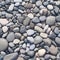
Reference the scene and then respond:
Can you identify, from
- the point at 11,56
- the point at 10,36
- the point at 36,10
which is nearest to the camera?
the point at 11,56

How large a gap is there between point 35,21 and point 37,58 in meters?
0.31

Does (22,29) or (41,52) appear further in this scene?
(22,29)

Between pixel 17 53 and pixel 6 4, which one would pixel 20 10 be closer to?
pixel 6 4

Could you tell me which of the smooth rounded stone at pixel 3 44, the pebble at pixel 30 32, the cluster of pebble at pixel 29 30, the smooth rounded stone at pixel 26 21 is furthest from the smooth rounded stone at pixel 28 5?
the smooth rounded stone at pixel 3 44

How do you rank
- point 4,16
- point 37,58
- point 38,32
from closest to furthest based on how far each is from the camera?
point 37,58 < point 38,32 < point 4,16

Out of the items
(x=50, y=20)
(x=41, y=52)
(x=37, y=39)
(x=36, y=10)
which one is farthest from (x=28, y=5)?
(x=41, y=52)

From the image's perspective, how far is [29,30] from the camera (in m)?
1.59

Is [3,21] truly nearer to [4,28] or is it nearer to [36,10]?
[4,28]

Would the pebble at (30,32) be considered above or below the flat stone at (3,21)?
below

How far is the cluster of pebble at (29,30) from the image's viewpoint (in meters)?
1.49

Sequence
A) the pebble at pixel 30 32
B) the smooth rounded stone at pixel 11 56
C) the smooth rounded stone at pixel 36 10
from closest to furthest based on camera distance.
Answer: the smooth rounded stone at pixel 11 56 → the pebble at pixel 30 32 → the smooth rounded stone at pixel 36 10

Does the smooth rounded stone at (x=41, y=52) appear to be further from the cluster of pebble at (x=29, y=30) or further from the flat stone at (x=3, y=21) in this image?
the flat stone at (x=3, y=21)

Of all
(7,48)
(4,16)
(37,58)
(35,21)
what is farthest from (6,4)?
(37,58)

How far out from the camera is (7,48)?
1531 mm
